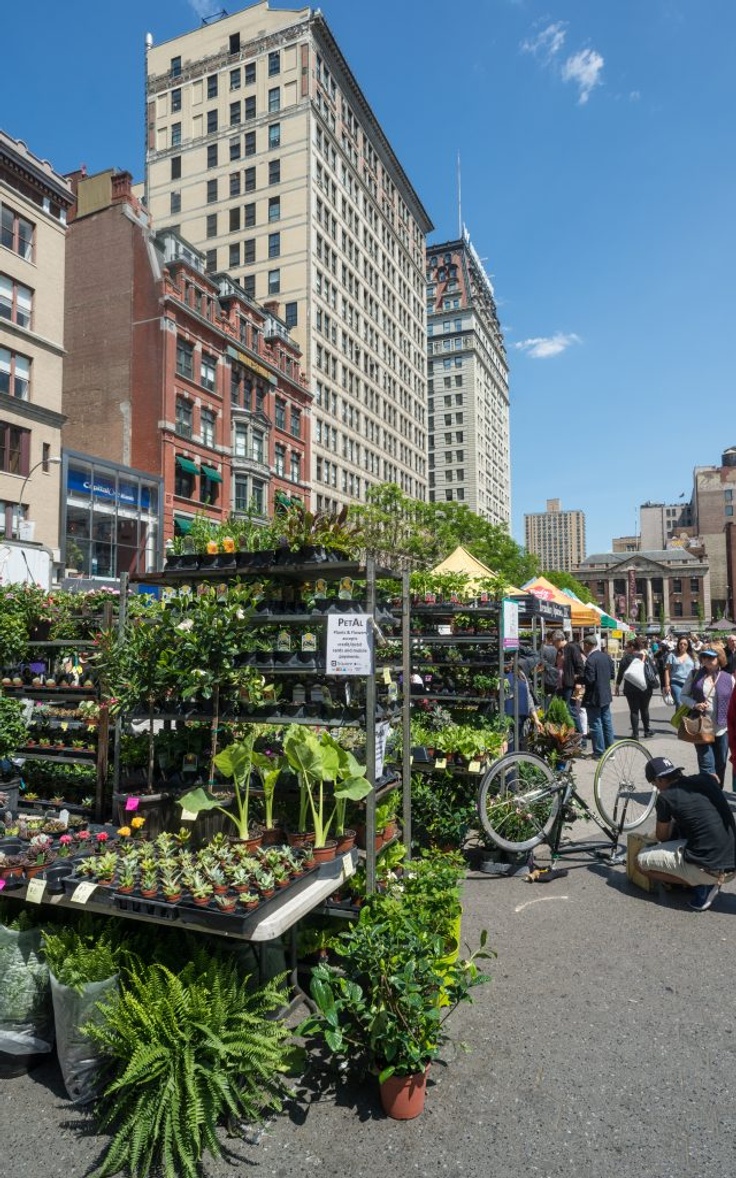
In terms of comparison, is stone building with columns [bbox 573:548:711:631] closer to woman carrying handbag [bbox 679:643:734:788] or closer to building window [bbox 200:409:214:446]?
building window [bbox 200:409:214:446]

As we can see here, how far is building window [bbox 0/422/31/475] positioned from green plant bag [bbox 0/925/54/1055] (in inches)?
1063

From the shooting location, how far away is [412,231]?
7956 cm

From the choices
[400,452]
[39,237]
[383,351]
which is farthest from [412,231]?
[39,237]

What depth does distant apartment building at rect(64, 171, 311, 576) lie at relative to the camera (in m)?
34.9

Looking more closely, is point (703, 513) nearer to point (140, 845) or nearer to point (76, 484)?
point (76, 484)

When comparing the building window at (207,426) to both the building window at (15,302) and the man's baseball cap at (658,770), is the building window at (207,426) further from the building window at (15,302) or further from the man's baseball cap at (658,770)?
the man's baseball cap at (658,770)

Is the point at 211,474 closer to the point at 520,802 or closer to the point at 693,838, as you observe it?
the point at 520,802

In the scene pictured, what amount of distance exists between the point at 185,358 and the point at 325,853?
1480 inches

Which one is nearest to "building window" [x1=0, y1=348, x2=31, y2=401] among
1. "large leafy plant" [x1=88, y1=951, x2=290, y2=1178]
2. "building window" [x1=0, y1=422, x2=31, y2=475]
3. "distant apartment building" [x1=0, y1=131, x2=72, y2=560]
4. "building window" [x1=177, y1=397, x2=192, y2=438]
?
"distant apartment building" [x1=0, y1=131, x2=72, y2=560]

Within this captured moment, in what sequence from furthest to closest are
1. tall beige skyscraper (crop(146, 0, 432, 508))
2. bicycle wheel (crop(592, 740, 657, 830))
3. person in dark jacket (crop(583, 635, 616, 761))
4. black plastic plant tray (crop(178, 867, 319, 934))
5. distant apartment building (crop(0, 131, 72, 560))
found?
1. tall beige skyscraper (crop(146, 0, 432, 508))
2. distant apartment building (crop(0, 131, 72, 560))
3. person in dark jacket (crop(583, 635, 616, 761))
4. bicycle wheel (crop(592, 740, 657, 830))
5. black plastic plant tray (crop(178, 867, 319, 934))

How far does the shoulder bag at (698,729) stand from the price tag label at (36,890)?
874cm

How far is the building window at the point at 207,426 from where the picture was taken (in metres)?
39.4

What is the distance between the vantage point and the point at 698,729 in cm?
993

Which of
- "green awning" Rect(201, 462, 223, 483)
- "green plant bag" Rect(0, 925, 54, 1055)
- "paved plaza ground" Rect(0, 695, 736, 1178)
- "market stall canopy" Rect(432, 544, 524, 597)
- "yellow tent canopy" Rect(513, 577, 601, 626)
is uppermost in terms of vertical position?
"green awning" Rect(201, 462, 223, 483)
